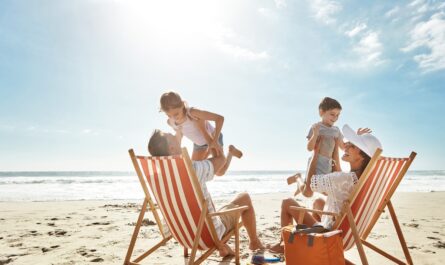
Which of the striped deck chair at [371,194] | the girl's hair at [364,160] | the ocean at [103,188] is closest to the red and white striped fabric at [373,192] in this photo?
the striped deck chair at [371,194]

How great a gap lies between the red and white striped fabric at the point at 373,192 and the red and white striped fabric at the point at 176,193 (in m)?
1.26

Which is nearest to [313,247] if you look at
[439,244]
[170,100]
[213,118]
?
[213,118]

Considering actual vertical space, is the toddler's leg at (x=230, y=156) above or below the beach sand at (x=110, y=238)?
above

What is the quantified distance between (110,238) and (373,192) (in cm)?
357

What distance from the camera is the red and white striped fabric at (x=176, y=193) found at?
250 cm

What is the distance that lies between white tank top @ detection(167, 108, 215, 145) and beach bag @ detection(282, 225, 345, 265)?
6.38 feet

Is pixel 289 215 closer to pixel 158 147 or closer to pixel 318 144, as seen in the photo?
pixel 318 144

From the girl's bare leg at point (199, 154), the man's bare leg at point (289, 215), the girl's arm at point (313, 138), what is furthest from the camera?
the girl's bare leg at point (199, 154)

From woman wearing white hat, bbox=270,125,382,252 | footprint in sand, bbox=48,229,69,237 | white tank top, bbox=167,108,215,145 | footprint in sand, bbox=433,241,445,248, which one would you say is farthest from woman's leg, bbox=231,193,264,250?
footprint in sand, bbox=48,229,69,237

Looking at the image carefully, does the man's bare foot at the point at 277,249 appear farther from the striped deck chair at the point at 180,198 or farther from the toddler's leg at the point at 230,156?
the toddler's leg at the point at 230,156

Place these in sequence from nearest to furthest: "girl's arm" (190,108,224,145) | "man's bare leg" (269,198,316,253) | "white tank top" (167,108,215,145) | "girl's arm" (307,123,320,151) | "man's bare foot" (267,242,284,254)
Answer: "man's bare leg" (269,198,316,253) < "girl's arm" (307,123,320,151) < "man's bare foot" (267,242,284,254) < "girl's arm" (190,108,224,145) < "white tank top" (167,108,215,145)

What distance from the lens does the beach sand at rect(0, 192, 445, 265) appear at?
3.38m

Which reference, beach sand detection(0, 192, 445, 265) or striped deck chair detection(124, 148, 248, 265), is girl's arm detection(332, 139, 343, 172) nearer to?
beach sand detection(0, 192, 445, 265)

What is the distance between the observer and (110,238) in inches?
170
